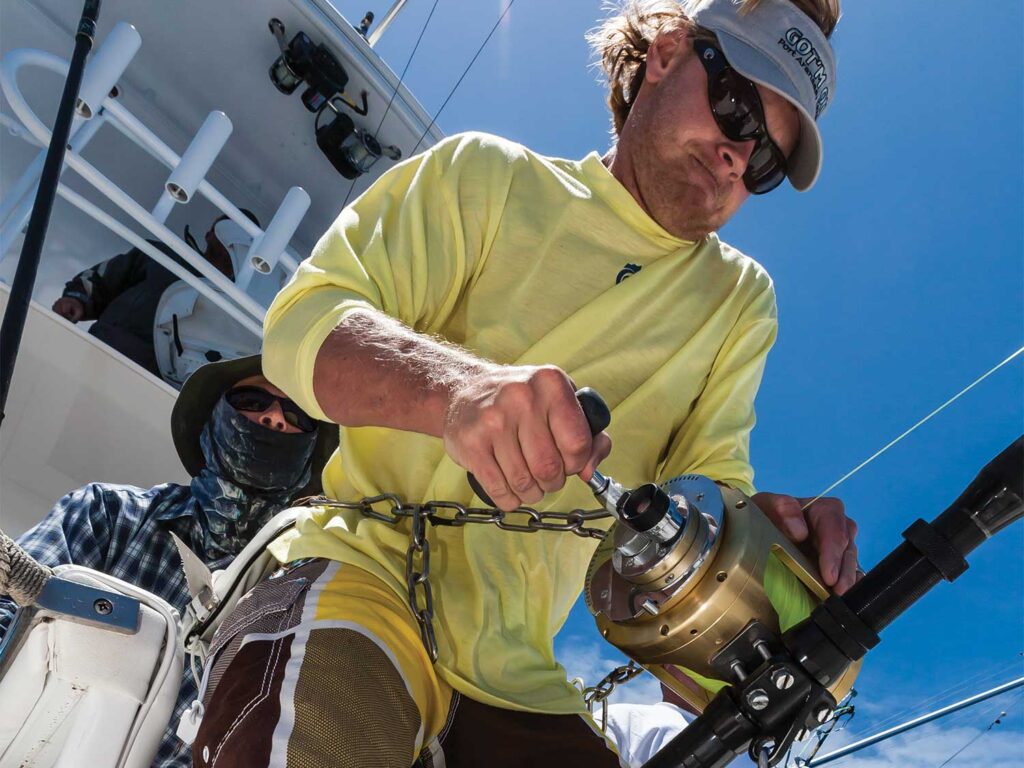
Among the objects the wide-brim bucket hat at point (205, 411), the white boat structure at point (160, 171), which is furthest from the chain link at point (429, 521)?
the white boat structure at point (160, 171)

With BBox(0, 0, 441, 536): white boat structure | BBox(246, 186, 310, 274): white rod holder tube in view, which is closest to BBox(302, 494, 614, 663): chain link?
BBox(0, 0, 441, 536): white boat structure

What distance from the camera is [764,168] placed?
1913 millimetres

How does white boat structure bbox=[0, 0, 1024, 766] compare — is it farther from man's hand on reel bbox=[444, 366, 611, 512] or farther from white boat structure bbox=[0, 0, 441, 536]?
man's hand on reel bbox=[444, 366, 611, 512]

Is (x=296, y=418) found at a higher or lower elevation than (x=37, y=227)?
lower

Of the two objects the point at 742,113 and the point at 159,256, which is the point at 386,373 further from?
the point at 159,256

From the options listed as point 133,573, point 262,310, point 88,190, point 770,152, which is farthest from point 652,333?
point 88,190

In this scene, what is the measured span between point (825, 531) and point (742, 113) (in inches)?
32.1

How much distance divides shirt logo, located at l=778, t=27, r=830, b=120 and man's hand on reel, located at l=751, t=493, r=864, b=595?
794 mm

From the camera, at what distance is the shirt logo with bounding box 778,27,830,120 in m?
1.85

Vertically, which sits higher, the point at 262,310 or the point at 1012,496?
the point at 1012,496

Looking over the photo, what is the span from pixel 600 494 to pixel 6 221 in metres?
4.24

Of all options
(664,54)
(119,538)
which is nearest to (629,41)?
(664,54)

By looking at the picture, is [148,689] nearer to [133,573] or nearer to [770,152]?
[770,152]

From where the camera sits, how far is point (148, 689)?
5.49 ft
